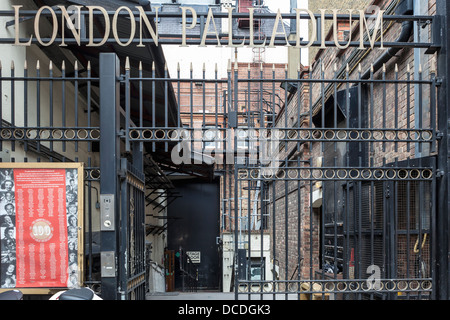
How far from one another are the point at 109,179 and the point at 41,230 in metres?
0.85

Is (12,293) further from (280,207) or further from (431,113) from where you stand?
(280,207)

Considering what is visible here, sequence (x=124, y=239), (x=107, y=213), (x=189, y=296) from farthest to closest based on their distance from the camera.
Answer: (x=189, y=296), (x=124, y=239), (x=107, y=213)

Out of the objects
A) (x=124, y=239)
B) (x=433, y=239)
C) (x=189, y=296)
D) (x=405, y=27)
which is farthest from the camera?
(x=189, y=296)

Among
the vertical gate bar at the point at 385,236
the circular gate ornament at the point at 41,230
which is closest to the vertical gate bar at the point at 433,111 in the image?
the vertical gate bar at the point at 385,236

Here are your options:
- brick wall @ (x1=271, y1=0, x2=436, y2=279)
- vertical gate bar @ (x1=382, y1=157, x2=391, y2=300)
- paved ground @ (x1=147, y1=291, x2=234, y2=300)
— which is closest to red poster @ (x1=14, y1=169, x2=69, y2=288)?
brick wall @ (x1=271, y1=0, x2=436, y2=279)

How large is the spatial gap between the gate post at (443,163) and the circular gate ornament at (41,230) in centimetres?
391

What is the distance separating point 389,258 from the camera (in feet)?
Result: 18.1

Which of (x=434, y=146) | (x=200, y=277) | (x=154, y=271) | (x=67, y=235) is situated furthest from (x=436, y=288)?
(x=200, y=277)

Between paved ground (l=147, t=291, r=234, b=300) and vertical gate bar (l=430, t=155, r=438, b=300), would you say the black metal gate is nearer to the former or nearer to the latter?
vertical gate bar (l=430, t=155, r=438, b=300)

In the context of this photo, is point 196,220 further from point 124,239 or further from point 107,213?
point 107,213

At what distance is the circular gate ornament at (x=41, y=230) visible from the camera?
5.06 metres

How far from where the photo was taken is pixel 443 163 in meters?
5.27

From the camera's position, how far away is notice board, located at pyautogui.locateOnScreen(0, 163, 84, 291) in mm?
5039

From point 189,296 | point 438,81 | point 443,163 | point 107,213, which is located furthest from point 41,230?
point 189,296
